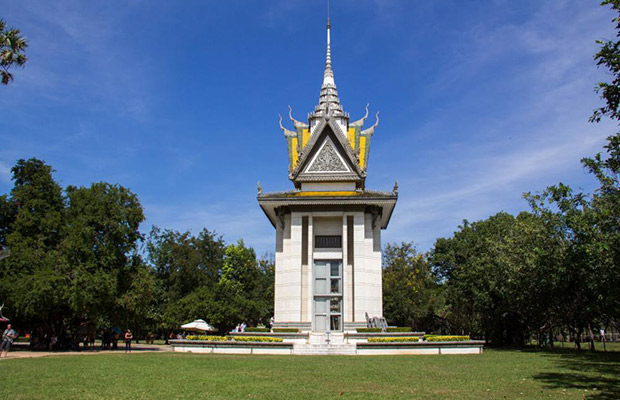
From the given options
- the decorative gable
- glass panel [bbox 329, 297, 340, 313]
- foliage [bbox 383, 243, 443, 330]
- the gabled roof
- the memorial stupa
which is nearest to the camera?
the memorial stupa

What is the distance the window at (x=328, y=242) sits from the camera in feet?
124

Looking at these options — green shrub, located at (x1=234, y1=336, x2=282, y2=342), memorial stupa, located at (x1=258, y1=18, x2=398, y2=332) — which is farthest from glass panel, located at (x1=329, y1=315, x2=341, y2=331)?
green shrub, located at (x1=234, y1=336, x2=282, y2=342)

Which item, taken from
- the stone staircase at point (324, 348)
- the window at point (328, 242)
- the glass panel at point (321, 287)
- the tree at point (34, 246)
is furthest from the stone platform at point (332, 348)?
the window at point (328, 242)

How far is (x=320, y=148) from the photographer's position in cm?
3969

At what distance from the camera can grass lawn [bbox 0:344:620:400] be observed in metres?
11.5

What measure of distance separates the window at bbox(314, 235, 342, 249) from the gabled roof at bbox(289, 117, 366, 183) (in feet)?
14.4

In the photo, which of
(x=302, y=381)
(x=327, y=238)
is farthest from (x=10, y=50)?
(x=327, y=238)

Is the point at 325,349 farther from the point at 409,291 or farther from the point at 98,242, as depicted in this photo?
the point at 409,291

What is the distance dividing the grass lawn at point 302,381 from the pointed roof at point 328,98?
27231mm

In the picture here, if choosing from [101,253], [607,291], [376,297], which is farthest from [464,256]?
[101,253]

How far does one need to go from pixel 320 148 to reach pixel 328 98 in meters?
6.94

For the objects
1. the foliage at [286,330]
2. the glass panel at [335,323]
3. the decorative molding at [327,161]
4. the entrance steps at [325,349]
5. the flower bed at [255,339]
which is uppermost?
the decorative molding at [327,161]

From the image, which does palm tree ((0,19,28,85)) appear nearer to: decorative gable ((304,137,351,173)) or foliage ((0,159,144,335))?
foliage ((0,159,144,335))

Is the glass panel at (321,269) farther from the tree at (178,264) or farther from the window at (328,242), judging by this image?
the tree at (178,264)
